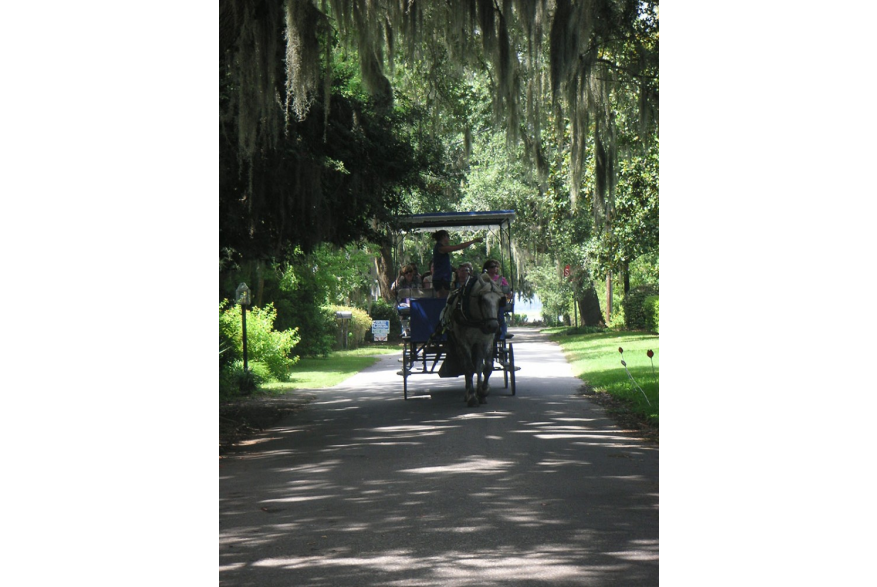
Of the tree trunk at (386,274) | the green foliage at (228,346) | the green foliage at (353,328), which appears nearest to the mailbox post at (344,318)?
the green foliage at (353,328)

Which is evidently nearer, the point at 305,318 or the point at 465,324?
the point at 465,324

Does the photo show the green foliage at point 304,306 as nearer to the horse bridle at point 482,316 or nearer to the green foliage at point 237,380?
the green foliage at point 237,380

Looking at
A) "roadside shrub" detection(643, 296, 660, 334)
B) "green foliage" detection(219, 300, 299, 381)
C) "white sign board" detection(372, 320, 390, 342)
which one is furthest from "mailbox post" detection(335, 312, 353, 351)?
"green foliage" detection(219, 300, 299, 381)

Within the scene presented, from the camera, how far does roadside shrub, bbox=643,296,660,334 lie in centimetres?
3872

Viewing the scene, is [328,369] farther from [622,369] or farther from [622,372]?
[622,372]

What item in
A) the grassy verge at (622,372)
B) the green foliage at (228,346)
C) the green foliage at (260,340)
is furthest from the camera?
the green foliage at (260,340)

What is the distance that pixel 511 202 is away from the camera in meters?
35.7

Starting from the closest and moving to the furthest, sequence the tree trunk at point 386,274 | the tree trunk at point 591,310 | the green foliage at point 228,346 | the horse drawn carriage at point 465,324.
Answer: the horse drawn carriage at point 465,324, the green foliage at point 228,346, the tree trunk at point 386,274, the tree trunk at point 591,310

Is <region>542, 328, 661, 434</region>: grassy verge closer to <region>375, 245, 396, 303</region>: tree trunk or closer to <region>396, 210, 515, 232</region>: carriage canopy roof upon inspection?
<region>396, 210, 515, 232</region>: carriage canopy roof

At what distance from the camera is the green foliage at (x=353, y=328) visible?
3806 cm

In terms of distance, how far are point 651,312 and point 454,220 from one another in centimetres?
2323

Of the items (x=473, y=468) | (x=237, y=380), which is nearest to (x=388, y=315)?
(x=237, y=380)

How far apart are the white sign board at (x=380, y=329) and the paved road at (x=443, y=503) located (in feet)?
89.2

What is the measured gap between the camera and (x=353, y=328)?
131 ft
